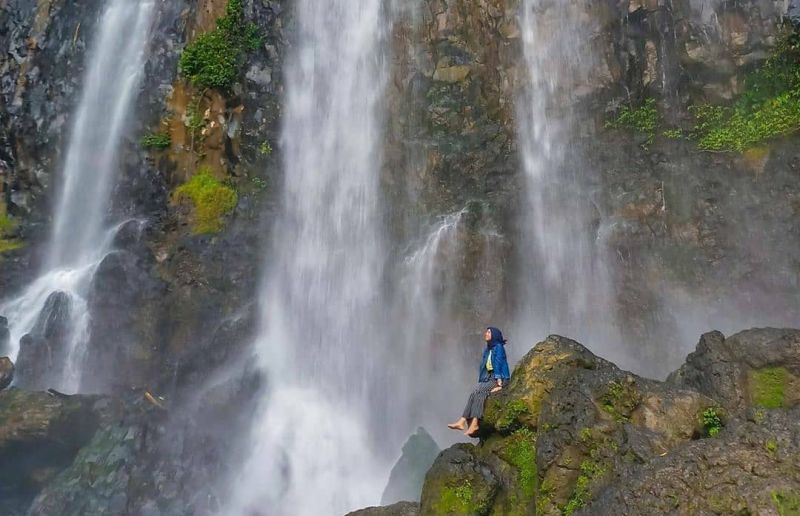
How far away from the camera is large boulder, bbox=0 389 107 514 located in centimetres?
1182

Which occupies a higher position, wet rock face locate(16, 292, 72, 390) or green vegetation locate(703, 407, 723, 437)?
wet rock face locate(16, 292, 72, 390)

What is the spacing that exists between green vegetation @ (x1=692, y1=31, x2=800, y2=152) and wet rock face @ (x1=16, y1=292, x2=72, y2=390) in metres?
16.2

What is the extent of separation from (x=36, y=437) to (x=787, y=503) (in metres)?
12.8

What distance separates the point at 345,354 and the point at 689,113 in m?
10.2

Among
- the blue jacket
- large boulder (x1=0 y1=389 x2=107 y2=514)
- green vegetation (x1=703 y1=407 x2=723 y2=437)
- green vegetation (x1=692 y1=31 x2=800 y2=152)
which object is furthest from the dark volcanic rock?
green vegetation (x1=692 y1=31 x2=800 y2=152)

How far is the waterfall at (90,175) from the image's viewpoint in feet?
50.8

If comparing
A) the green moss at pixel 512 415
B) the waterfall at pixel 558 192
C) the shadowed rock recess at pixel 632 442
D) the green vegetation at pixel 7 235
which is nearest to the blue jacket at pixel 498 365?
the shadowed rock recess at pixel 632 442

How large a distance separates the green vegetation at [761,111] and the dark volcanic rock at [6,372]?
1682 centimetres

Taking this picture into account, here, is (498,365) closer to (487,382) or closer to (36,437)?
(487,382)

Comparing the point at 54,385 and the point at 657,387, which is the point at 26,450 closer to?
the point at 54,385

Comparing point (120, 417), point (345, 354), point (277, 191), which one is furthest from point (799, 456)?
point (277, 191)

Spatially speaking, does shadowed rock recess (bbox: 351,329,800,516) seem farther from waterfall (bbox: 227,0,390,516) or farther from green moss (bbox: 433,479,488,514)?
waterfall (bbox: 227,0,390,516)

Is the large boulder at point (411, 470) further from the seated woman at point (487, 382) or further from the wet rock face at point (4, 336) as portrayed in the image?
the wet rock face at point (4, 336)

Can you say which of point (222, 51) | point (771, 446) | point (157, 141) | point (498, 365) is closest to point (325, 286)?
point (157, 141)
